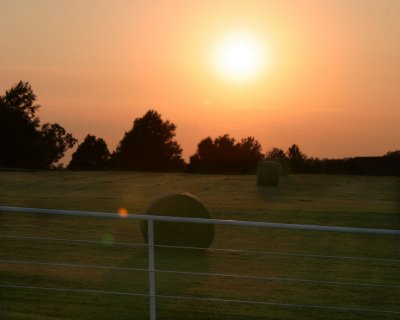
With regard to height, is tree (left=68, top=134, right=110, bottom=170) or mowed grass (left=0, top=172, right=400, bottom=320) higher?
tree (left=68, top=134, right=110, bottom=170)

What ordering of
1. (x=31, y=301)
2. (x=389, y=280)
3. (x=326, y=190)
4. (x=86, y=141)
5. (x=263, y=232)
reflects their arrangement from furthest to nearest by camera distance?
1. (x=86, y=141)
2. (x=326, y=190)
3. (x=263, y=232)
4. (x=389, y=280)
5. (x=31, y=301)

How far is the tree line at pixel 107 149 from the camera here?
71250 millimetres

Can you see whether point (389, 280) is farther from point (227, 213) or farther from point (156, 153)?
point (156, 153)

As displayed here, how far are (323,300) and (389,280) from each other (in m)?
2.04

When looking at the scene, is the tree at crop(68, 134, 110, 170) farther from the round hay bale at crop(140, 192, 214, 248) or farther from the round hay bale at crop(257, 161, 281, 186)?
the round hay bale at crop(140, 192, 214, 248)

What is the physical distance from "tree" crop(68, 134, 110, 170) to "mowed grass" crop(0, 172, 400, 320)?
67.8 meters

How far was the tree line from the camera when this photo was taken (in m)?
71.2

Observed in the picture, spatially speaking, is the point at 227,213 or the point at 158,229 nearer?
the point at 158,229

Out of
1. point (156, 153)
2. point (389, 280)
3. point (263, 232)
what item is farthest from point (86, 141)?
point (389, 280)

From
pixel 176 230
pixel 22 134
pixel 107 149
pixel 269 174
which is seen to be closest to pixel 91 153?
pixel 107 149

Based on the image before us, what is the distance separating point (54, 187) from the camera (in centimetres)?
3494

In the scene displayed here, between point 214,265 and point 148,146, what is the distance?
3353 inches

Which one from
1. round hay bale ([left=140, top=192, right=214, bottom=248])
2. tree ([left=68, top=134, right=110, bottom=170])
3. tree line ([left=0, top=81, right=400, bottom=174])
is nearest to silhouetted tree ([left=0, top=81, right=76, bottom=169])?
tree line ([left=0, top=81, right=400, bottom=174])

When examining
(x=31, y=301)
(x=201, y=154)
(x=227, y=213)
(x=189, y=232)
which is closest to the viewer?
(x=31, y=301)
